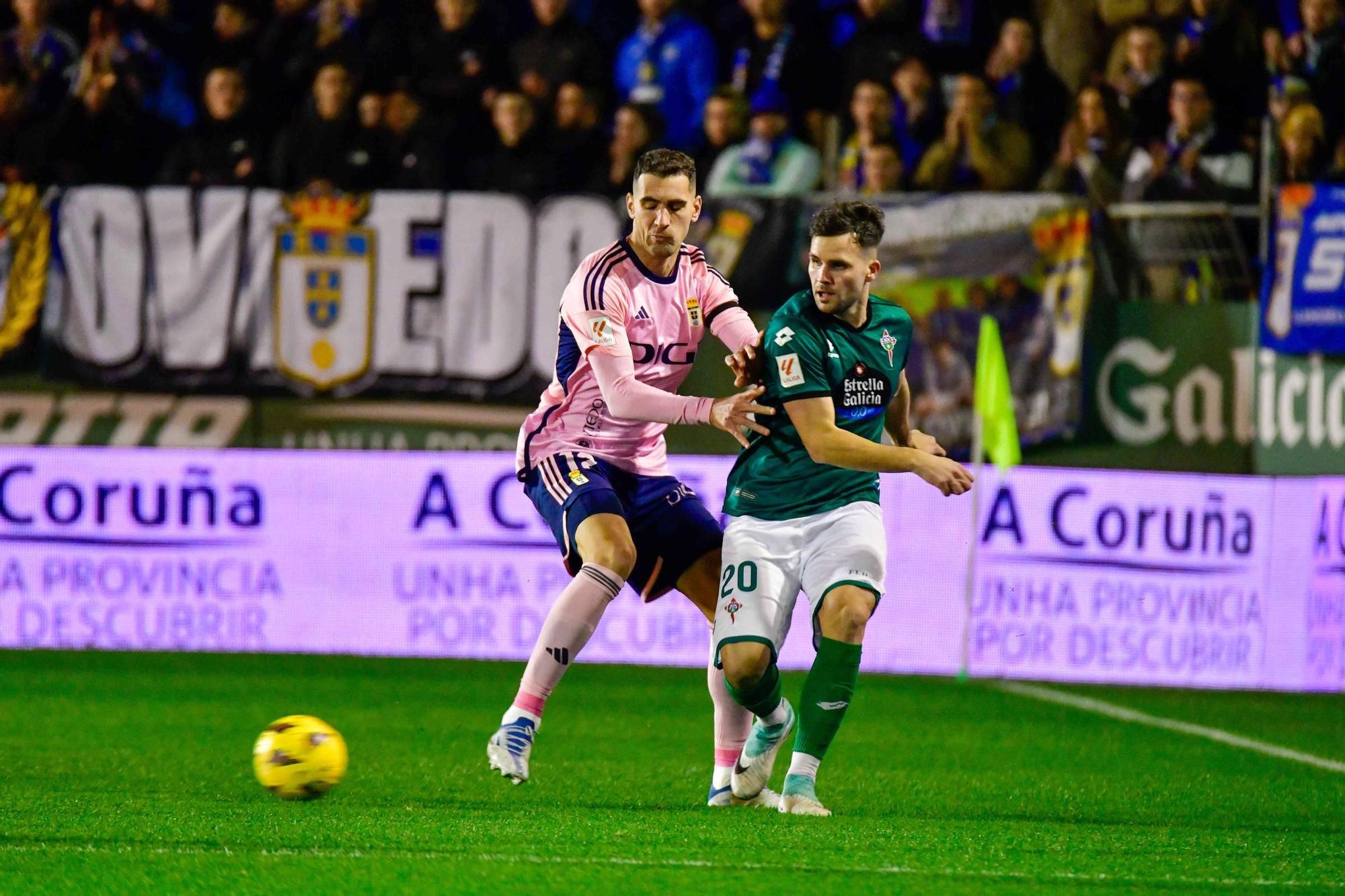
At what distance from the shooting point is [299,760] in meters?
5.60

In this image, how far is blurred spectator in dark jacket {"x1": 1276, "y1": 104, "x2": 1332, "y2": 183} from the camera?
11.6 meters

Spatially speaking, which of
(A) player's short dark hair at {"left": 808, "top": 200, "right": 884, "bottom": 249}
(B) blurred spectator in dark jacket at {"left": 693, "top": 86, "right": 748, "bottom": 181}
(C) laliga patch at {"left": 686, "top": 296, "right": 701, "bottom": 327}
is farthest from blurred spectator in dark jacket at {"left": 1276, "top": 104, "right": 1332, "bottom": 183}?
(A) player's short dark hair at {"left": 808, "top": 200, "right": 884, "bottom": 249}

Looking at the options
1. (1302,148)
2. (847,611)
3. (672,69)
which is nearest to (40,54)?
(672,69)

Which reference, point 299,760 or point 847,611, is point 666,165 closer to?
point 847,611

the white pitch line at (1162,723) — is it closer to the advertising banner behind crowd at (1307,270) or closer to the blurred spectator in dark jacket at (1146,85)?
the advertising banner behind crowd at (1307,270)

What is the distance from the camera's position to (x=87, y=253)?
1170cm

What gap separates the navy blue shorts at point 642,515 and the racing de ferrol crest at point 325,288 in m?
5.73

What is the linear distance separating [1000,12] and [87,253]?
21.3 feet

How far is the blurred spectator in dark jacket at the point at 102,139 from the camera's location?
40.4ft

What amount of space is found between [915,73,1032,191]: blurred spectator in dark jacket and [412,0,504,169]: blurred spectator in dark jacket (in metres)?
3.05

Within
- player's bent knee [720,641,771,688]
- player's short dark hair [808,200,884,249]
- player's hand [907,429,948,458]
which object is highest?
player's short dark hair [808,200,884,249]

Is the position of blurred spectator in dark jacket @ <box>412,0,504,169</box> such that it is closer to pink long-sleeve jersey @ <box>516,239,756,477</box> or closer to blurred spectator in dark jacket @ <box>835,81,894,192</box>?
blurred spectator in dark jacket @ <box>835,81,894,192</box>

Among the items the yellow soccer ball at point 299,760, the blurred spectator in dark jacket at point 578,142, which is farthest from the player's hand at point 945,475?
the blurred spectator in dark jacket at point 578,142

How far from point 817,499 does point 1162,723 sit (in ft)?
14.0
